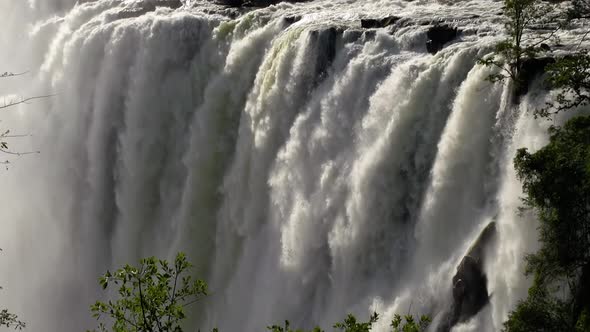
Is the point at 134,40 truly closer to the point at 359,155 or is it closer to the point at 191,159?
the point at 191,159

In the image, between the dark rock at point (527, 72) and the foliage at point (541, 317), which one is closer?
the foliage at point (541, 317)

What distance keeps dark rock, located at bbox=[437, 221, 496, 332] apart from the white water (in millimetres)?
187

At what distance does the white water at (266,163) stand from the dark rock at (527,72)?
28cm

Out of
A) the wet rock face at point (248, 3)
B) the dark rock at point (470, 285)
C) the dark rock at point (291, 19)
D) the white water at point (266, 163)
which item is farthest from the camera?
the wet rock face at point (248, 3)

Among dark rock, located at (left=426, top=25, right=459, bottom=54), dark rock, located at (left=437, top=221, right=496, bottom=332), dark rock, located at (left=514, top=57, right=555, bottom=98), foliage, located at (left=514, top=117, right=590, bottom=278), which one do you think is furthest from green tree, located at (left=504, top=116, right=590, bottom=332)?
dark rock, located at (left=426, top=25, right=459, bottom=54)

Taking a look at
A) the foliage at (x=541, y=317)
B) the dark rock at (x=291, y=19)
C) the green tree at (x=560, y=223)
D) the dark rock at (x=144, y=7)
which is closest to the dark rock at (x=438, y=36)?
the dark rock at (x=291, y=19)

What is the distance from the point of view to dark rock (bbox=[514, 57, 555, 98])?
13.0 m

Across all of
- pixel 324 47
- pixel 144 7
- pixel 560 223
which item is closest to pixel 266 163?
pixel 324 47

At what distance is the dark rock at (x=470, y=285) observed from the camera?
12.5m

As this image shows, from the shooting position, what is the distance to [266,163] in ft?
62.0

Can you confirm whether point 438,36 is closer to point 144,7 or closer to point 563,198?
point 563,198

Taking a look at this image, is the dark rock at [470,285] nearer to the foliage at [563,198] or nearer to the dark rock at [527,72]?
the dark rock at [527,72]

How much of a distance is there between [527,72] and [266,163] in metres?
7.54

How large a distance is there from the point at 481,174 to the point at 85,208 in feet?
50.4
